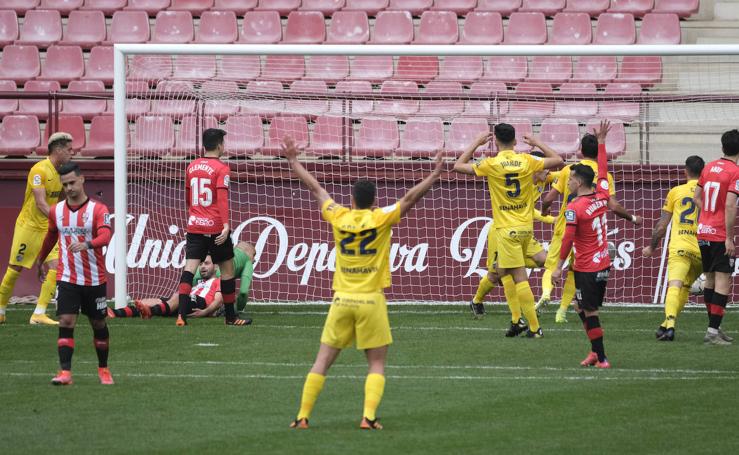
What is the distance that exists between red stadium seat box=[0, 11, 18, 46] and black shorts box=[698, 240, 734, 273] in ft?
43.8

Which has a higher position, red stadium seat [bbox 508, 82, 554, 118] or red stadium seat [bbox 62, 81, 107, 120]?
red stadium seat [bbox 62, 81, 107, 120]

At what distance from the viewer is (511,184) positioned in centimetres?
1235

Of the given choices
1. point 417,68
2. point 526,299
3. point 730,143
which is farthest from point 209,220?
point 417,68

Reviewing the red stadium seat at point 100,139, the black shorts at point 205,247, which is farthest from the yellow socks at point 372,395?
the red stadium seat at point 100,139

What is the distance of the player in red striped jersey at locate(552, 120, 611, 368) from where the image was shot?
10664 millimetres

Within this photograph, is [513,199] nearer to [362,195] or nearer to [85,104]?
[362,195]

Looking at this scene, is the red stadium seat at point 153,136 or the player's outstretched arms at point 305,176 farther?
the red stadium seat at point 153,136

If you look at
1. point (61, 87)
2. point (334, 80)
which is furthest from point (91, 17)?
point (334, 80)

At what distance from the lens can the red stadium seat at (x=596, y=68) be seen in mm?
18891

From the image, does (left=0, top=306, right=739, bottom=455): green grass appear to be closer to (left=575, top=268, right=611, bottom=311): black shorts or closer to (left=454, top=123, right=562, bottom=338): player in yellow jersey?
(left=575, top=268, right=611, bottom=311): black shorts

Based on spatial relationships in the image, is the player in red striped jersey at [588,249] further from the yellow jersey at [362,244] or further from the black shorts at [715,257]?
the yellow jersey at [362,244]

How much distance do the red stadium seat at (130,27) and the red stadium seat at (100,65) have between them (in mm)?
447

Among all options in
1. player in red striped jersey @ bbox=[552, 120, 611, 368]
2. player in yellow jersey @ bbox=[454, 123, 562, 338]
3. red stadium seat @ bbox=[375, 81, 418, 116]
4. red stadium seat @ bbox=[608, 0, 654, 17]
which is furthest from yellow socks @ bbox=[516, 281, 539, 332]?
red stadium seat @ bbox=[608, 0, 654, 17]

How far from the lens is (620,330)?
13523 mm
